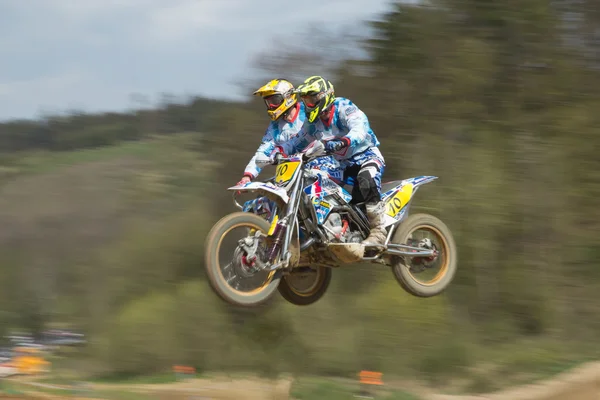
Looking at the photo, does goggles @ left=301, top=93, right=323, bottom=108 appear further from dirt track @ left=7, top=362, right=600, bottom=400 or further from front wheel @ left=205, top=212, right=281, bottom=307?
dirt track @ left=7, top=362, right=600, bottom=400

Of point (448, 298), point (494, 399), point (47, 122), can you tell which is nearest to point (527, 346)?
point (448, 298)

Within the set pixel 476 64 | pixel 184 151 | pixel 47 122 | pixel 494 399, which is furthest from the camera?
pixel 47 122

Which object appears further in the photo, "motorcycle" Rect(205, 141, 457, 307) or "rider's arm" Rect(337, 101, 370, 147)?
"rider's arm" Rect(337, 101, 370, 147)

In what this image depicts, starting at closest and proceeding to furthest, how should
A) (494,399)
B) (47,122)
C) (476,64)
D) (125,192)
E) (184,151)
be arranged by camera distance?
(494,399)
(476,64)
(184,151)
(125,192)
(47,122)

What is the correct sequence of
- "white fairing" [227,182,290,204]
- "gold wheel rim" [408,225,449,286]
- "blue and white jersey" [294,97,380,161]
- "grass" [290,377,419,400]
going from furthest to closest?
"grass" [290,377,419,400] → "gold wheel rim" [408,225,449,286] → "blue and white jersey" [294,97,380,161] → "white fairing" [227,182,290,204]

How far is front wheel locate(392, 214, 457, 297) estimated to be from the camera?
326 inches

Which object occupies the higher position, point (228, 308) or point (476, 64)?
point (476, 64)

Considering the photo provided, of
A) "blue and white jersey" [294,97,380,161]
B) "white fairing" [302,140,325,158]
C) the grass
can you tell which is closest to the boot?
"blue and white jersey" [294,97,380,161]

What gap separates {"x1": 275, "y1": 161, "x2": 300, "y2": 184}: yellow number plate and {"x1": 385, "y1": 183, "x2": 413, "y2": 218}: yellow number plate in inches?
51.4

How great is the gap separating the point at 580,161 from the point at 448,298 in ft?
10.4

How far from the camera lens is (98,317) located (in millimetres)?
17719

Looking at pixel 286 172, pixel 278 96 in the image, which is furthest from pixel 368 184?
pixel 278 96

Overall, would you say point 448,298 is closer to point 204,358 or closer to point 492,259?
point 492,259

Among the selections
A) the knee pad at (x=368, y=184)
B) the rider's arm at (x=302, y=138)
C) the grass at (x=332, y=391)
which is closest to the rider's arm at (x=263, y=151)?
the rider's arm at (x=302, y=138)
